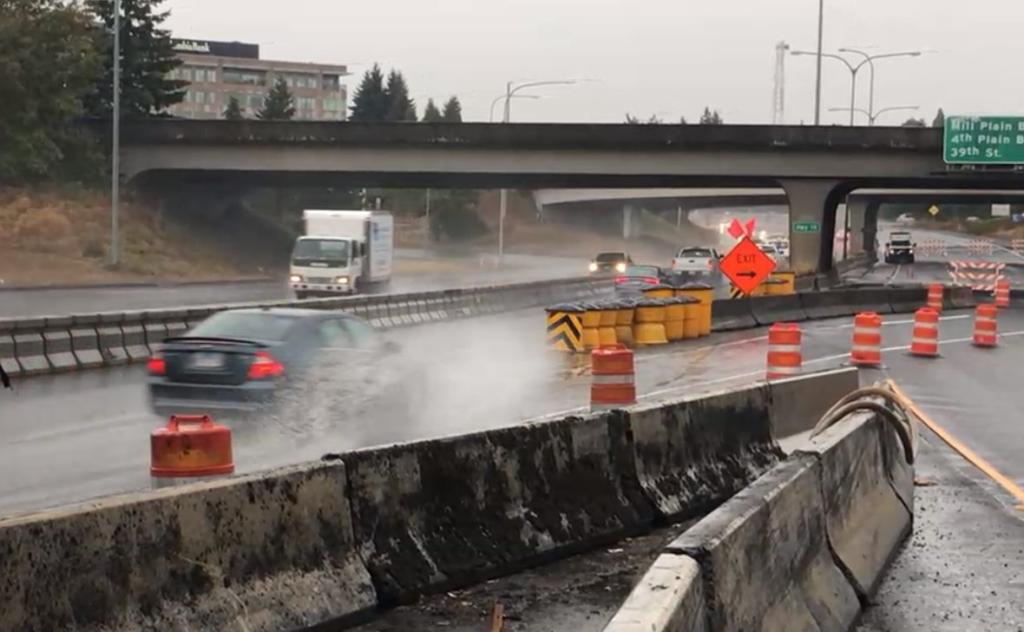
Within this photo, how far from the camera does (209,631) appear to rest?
668 centimetres

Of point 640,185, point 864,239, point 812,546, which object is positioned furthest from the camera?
point 864,239

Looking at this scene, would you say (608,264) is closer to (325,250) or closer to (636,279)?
(636,279)

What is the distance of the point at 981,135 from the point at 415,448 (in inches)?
2213

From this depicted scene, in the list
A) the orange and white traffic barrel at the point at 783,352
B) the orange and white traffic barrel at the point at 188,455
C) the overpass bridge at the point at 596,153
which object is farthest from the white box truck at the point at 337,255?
the orange and white traffic barrel at the point at 188,455

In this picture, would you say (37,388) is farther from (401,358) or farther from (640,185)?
(640,185)

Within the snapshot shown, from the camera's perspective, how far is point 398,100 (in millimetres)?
170250

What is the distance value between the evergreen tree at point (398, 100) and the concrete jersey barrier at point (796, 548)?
155 meters

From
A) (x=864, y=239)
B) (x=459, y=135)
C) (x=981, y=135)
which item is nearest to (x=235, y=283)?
(x=459, y=135)

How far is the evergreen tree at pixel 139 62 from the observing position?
8988 cm

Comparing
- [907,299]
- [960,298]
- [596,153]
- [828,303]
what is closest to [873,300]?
[907,299]

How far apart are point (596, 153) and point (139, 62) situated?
37636 mm

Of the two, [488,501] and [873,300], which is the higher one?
[488,501]

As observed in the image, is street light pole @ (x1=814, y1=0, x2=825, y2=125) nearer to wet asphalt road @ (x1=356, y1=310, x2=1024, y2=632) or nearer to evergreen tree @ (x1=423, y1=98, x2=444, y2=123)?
wet asphalt road @ (x1=356, y1=310, x2=1024, y2=632)

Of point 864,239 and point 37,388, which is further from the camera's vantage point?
point 864,239
